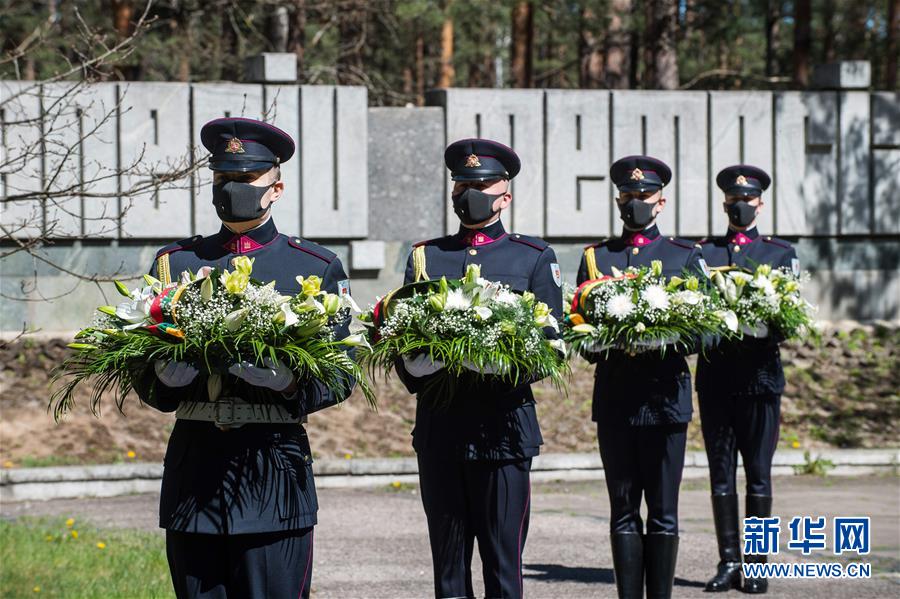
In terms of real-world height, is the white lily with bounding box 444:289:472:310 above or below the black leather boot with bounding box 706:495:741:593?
above

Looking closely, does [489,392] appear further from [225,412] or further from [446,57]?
[446,57]

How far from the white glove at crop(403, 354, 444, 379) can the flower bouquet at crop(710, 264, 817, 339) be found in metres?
2.55

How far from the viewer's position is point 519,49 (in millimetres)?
A: 28109

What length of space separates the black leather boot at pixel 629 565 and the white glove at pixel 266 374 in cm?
278

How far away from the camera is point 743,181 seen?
8.14 meters

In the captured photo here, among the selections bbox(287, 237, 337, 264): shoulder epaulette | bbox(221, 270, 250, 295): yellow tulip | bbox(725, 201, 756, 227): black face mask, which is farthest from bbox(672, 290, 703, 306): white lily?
bbox(221, 270, 250, 295): yellow tulip

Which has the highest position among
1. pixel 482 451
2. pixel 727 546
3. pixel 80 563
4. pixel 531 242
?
pixel 531 242

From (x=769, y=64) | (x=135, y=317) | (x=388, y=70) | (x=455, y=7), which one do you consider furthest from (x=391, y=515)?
(x=388, y=70)

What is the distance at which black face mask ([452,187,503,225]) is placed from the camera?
5676mm

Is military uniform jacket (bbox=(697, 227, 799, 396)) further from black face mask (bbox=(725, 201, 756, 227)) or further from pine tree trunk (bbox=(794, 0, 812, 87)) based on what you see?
pine tree trunk (bbox=(794, 0, 812, 87))

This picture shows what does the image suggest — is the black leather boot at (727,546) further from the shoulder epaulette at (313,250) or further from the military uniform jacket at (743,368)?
the shoulder epaulette at (313,250)

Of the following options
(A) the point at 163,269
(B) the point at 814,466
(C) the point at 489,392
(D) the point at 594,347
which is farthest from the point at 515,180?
(A) the point at 163,269

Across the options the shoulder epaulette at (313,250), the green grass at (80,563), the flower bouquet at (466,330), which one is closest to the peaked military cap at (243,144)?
the shoulder epaulette at (313,250)

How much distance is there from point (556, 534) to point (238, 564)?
17.0 ft
